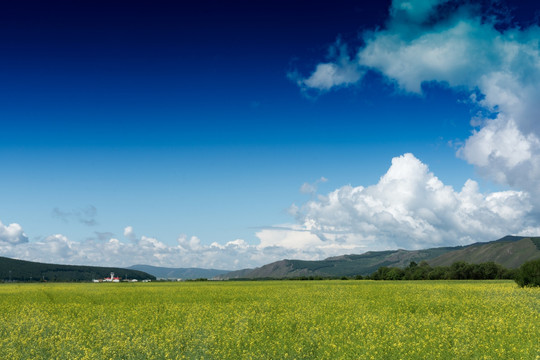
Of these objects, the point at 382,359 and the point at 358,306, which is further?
the point at 358,306

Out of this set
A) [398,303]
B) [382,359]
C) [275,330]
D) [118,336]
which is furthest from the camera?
[398,303]

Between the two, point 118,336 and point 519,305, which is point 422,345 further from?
point 519,305

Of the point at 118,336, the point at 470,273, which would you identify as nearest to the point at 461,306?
the point at 118,336

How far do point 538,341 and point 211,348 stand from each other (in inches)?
581

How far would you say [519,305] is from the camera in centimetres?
3597

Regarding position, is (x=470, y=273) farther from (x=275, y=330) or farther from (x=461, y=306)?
(x=275, y=330)

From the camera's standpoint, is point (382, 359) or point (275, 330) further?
point (275, 330)

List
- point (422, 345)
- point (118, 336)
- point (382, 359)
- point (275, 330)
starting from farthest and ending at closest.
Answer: point (275, 330) < point (118, 336) < point (422, 345) < point (382, 359)

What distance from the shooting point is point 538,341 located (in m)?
19.8

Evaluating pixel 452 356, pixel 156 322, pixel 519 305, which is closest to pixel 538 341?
pixel 452 356

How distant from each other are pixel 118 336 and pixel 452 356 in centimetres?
1555

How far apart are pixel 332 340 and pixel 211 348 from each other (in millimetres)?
5356

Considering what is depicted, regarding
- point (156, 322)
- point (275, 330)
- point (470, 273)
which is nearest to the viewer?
point (275, 330)

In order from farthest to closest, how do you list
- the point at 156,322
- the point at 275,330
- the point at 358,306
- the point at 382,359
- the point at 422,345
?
the point at 358,306 → the point at 156,322 → the point at 275,330 → the point at 422,345 → the point at 382,359
